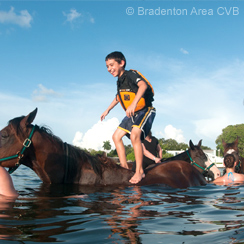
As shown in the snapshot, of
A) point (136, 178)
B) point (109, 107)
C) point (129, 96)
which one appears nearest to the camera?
point (136, 178)

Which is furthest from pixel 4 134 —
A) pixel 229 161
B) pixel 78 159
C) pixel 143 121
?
pixel 229 161

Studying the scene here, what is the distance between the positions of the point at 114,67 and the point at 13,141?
233 cm

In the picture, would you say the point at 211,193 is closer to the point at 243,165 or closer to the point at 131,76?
the point at 131,76

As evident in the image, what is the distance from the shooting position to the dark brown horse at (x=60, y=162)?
513 cm

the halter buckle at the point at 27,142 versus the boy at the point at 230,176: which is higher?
the halter buckle at the point at 27,142

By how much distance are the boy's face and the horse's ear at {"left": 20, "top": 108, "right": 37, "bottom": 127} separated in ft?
5.55

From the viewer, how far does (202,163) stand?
882cm

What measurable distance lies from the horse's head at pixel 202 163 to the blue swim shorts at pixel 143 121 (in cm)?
359

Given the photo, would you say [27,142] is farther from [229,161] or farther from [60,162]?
[229,161]

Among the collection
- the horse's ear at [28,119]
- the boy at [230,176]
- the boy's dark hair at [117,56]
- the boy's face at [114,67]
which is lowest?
the boy at [230,176]

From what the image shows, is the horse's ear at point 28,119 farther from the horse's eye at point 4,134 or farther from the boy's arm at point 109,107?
the boy's arm at point 109,107

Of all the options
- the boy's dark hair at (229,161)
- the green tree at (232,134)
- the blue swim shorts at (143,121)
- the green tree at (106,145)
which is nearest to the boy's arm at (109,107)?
the blue swim shorts at (143,121)

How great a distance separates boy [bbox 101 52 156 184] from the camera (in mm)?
5438

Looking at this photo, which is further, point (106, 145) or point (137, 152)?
point (106, 145)
